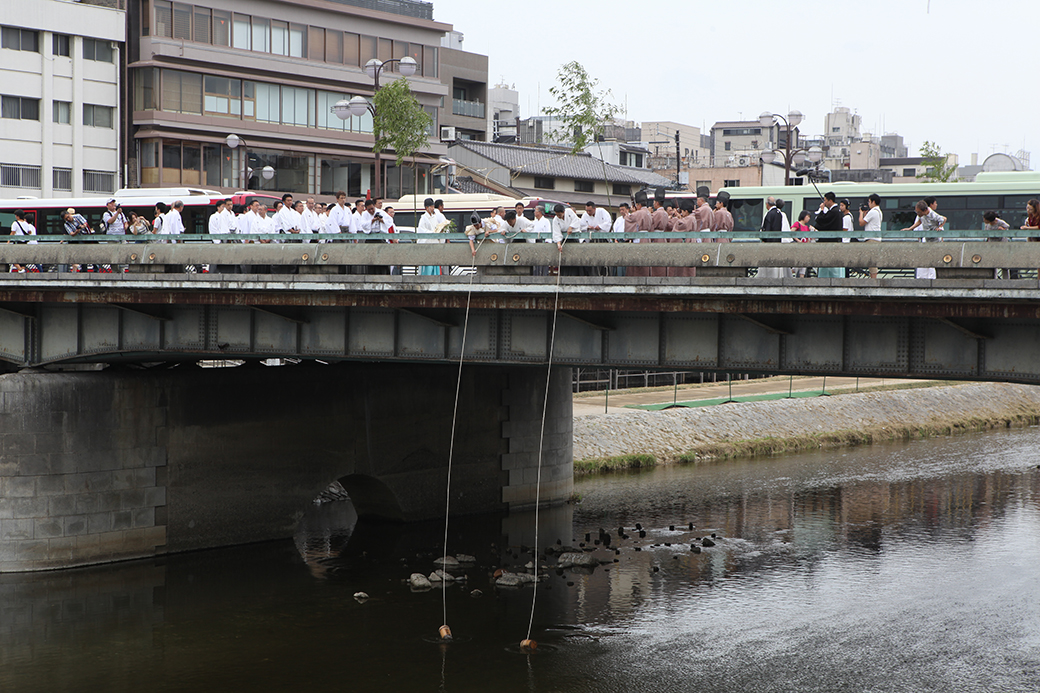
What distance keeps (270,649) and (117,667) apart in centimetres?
308

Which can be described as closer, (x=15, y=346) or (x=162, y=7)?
(x=15, y=346)

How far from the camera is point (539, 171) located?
77.9m

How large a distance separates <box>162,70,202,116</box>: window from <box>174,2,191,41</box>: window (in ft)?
6.74

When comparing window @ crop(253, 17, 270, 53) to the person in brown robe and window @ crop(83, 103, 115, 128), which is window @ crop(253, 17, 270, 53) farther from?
the person in brown robe

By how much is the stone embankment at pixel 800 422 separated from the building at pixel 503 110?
189 ft

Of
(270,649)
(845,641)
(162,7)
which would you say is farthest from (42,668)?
(162,7)

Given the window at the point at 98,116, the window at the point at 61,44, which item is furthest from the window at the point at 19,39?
the window at the point at 98,116

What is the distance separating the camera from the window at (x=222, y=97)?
2357 inches

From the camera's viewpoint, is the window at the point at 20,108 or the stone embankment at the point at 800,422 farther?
the window at the point at 20,108

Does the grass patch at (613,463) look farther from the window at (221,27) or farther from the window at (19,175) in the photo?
the window at (19,175)

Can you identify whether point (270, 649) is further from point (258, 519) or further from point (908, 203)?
point (908, 203)

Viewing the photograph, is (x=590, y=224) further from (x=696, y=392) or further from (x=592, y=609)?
(x=696, y=392)

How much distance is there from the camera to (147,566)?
30031mm

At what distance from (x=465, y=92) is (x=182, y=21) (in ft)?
117
